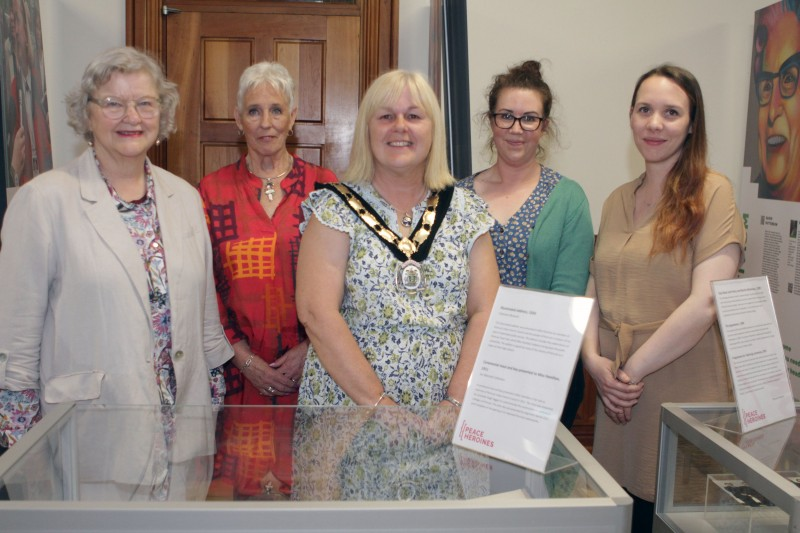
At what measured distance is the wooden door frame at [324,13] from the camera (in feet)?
12.8

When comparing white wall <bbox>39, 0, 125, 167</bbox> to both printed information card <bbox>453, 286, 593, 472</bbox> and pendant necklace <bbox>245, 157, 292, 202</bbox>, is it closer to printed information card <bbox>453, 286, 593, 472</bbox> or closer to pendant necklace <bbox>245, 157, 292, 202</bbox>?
pendant necklace <bbox>245, 157, 292, 202</bbox>

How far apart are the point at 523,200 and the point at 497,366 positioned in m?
1.29

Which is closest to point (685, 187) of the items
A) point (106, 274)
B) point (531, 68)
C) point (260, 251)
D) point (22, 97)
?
point (531, 68)

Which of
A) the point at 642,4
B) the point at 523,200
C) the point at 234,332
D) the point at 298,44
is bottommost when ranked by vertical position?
the point at 234,332

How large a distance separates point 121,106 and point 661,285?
156 cm

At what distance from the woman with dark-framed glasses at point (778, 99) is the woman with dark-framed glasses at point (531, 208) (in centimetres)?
120

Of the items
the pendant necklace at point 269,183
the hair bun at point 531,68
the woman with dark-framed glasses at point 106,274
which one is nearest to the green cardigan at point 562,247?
the hair bun at point 531,68

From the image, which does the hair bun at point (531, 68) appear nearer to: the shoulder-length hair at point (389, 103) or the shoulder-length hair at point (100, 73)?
the shoulder-length hair at point (389, 103)

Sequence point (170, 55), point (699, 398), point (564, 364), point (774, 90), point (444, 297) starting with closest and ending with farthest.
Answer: point (564, 364) → point (444, 297) → point (699, 398) → point (774, 90) → point (170, 55)

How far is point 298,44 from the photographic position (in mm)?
4004

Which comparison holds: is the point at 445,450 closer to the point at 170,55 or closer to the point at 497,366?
the point at 497,366

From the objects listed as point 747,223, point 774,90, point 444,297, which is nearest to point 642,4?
point 774,90

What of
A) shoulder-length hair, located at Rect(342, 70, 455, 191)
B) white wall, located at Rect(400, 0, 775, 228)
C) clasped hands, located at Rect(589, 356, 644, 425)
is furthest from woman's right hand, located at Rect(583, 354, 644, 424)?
white wall, located at Rect(400, 0, 775, 228)

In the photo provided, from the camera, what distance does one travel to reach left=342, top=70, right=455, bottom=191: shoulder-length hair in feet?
6.54
